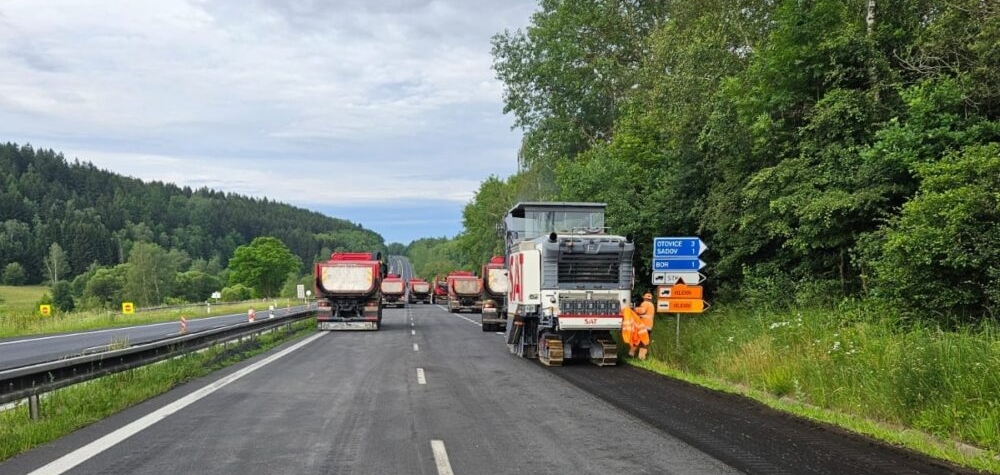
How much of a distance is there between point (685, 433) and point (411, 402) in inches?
166

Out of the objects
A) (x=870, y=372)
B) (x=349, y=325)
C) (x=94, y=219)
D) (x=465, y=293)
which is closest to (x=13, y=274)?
(x=94, y=219)

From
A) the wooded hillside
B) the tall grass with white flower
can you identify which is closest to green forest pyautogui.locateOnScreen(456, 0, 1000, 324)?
the tall grass with white flower

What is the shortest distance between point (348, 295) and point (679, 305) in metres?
16.2

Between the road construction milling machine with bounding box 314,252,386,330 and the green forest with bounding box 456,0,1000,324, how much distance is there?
9426mm

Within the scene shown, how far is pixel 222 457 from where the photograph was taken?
6578 mm

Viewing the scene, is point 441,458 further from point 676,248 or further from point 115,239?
point 115,239

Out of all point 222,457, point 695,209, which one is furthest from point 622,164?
point 222,457

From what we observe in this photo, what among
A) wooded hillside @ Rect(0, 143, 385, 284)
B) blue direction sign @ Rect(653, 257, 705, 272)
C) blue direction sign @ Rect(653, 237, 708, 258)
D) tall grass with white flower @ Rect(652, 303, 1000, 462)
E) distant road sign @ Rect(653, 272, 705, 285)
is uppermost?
wooded hillside @ Rect(0, 143, 385, 284)

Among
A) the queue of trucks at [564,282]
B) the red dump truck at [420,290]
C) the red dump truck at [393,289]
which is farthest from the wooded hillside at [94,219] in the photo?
the queue of trucks at [564,282]

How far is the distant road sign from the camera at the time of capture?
15.5 metres

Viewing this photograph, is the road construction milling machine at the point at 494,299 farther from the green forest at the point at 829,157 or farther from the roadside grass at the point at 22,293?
the roadside grass at the point at 22,293

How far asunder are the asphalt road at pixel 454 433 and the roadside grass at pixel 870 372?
2.21 feet

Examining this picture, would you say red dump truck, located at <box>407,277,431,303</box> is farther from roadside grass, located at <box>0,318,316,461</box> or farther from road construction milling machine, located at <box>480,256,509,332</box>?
roadside grass, located at <box>0,318,316,461</box>

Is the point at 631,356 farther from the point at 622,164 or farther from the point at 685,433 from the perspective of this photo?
the point at 622,164
